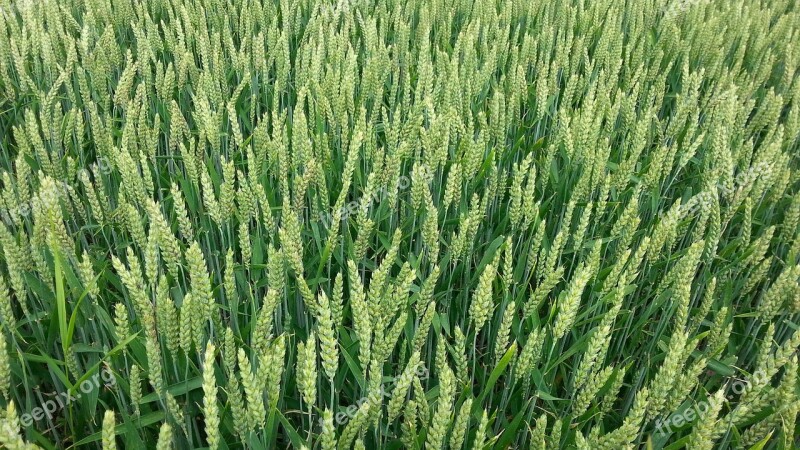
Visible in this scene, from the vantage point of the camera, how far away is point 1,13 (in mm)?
2564

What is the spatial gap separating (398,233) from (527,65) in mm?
1664

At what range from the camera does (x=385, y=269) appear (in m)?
1.00

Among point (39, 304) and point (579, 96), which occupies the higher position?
point (579, 96)

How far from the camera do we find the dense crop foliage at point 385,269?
0.96 meters

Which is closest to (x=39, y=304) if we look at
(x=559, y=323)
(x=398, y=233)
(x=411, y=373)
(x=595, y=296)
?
(x=398, y=233)

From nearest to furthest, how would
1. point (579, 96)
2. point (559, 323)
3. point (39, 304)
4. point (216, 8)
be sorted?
point (559, 323) → point (39, 304) → point (579, 96) → point (216, 8)

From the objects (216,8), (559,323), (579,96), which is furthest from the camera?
(216,8)

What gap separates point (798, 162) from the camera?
2.40m

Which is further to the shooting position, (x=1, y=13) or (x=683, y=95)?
(x=1, y=13)

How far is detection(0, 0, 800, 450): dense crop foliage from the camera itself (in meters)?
0.96

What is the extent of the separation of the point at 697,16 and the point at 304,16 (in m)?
2.30

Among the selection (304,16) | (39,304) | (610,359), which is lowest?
(610,359)

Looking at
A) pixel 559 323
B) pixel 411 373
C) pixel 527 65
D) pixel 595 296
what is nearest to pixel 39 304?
pixel 411 373

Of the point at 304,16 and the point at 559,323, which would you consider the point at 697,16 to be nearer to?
the point at 304,16
